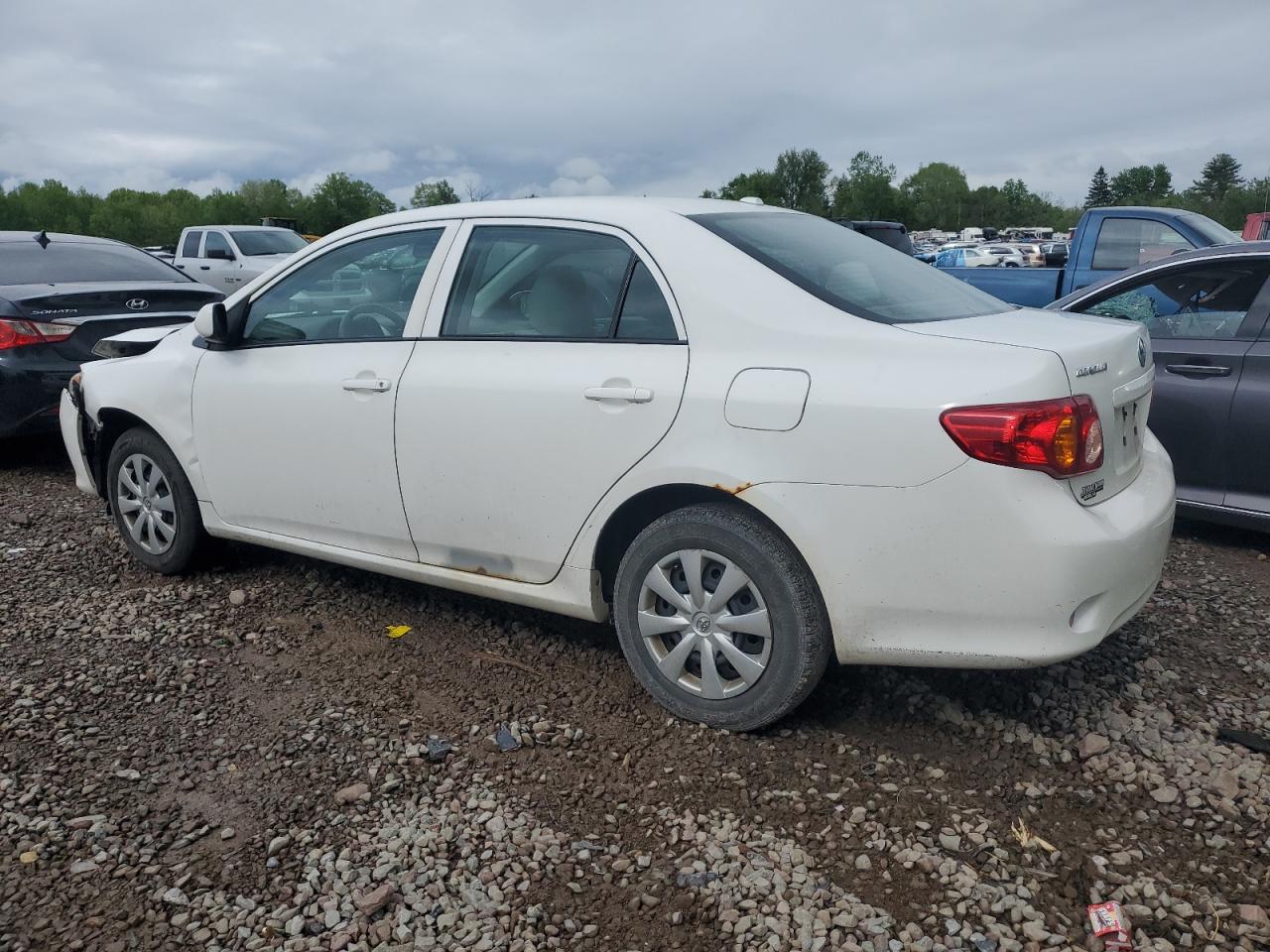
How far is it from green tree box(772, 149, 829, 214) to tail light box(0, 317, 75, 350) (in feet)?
474

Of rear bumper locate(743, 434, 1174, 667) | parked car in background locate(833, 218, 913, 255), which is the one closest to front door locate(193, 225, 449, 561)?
rear bumper locate(743, 434, 1174, 667)

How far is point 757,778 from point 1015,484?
3.62 feet

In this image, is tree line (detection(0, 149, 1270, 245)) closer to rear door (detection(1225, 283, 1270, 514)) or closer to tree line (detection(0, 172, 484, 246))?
tree line (detection(0, 172, 484, 246))

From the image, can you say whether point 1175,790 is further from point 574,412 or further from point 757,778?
point 574,412

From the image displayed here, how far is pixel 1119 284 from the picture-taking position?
5.59 meters

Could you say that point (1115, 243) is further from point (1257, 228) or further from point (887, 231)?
point (1257, 228)

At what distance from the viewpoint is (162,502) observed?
4645 mm

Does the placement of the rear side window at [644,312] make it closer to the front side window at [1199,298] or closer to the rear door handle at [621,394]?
the rear door handle at [621,394]

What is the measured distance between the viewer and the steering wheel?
12.7 feet

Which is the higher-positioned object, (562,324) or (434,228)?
(434,228)

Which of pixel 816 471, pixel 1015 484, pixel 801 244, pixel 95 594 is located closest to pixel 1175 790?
pixel 1015 484

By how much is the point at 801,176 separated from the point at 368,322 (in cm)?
15065

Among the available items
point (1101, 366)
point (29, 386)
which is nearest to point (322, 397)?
point (1101, 366)

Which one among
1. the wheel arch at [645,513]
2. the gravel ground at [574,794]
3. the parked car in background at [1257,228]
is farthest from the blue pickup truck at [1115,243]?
the wheel arch at [645,513]
